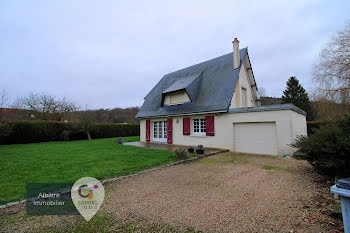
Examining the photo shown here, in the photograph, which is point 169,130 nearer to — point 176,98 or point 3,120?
point 176,98

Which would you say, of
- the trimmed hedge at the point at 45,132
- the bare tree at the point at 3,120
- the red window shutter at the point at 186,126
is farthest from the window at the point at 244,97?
the bare tree at the point at 3,120

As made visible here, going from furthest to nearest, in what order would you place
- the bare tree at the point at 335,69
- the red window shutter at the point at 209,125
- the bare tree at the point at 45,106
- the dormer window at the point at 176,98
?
the bare tree at the point at 45,106 < the dormer window at the point at 176,98 < the red window shutter at the point at 209,125 < the bare tree at the point at 335,69

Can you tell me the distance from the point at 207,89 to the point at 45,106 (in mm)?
21790

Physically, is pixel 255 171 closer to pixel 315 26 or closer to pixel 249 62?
pixel 249 62

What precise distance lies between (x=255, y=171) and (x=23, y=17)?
545 inches

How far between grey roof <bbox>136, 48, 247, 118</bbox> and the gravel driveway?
5.72 m

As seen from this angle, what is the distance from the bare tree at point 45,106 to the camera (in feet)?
65.4

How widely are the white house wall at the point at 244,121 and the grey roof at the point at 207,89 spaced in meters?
0.75

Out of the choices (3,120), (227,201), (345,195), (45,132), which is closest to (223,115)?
(227,201)

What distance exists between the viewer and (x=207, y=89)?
464 inches

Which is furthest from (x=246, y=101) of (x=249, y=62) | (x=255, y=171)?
(x=255, y=171)

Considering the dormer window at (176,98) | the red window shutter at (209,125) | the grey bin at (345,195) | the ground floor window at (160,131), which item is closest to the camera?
the grey bin at (345,195)

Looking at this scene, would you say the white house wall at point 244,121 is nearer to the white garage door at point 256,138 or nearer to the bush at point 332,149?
the white garage door at point 256,138

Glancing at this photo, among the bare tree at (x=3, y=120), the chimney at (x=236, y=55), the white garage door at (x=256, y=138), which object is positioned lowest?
the white garage door at (x=256, y=138)
